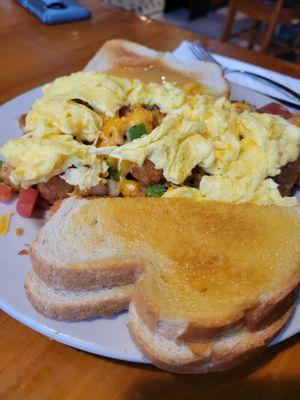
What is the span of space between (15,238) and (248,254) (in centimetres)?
104

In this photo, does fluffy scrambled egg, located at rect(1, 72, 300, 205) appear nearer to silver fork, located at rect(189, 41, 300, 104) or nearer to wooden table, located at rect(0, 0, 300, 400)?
wooden table, located at rect(0, 0, 300, 400)

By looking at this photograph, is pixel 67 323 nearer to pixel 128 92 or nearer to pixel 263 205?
pixel 263 205

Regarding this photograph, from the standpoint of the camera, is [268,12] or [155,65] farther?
Result: [268,12]

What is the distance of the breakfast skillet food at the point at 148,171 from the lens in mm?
1506

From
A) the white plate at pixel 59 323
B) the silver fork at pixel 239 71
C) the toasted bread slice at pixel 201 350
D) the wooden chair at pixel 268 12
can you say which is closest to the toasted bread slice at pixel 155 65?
the silver fork at pixel 239 71

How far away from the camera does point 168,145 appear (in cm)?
185

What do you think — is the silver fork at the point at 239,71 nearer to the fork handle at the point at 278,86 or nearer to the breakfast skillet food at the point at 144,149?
the fork handle at the point at 278,86

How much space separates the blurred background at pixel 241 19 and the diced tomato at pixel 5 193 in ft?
16.1

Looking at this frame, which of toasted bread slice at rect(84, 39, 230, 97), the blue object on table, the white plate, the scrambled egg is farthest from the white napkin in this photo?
the white plate

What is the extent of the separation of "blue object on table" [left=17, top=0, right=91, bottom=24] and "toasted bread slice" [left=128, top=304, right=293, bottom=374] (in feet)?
11.2

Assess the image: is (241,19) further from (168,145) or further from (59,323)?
(59,323)

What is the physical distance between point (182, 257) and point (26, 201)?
2.75 feet

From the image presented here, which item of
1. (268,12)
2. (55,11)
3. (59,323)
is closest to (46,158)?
(59,323)

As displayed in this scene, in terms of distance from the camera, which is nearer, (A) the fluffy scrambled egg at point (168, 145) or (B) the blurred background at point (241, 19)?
(A) the fluffy scrambled egg at point (168, 145)
